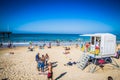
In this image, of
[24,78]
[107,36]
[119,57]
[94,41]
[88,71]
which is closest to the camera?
[24,78]

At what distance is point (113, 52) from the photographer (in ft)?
43.9

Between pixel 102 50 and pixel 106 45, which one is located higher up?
pixel 106 45

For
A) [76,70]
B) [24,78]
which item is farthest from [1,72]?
[76,70]

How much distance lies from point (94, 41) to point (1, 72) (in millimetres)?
9883

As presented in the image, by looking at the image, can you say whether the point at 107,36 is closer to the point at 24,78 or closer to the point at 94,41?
the point at 94,41

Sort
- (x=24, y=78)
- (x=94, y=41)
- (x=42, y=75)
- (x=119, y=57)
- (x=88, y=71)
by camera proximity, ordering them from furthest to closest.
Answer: (x=119, y=57) → (x=94, y=41) → (x=88, y=71) → (x=42, y=75) → (x=24, y=78)

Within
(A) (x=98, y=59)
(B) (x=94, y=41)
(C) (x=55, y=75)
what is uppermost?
(B) (x=94, y=41)

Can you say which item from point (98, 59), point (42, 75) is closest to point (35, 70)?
point (42, 75)

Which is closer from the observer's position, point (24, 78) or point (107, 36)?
point (24, 78)

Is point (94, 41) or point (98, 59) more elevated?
point (94, 41)

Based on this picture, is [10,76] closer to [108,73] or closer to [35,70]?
[35,70]

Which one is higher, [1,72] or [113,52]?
Answer: [113,52]

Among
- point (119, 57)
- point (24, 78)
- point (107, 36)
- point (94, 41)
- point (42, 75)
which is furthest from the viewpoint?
point (119, 57)

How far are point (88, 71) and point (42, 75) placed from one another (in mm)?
4208
